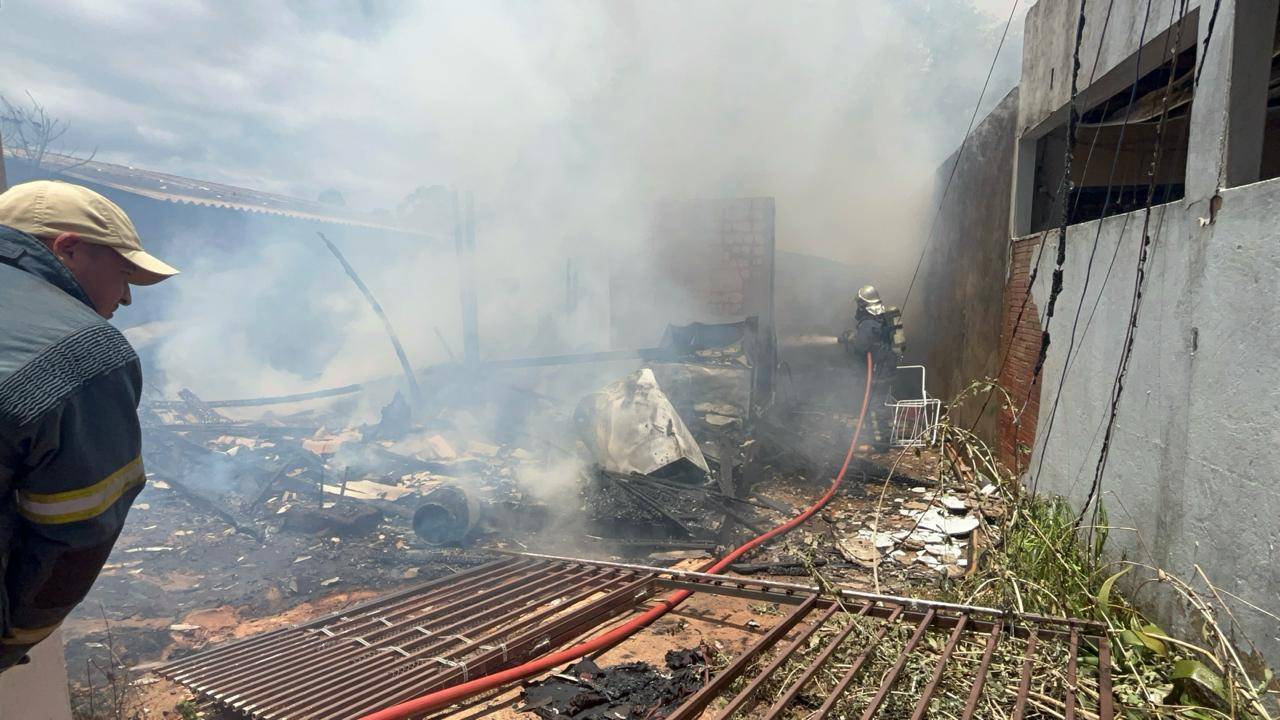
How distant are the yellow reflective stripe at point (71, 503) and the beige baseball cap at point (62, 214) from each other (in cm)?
55

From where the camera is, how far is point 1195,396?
3256mm

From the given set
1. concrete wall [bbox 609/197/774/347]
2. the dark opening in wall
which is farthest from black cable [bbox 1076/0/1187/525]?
concrete wall [bbox 609/197/774/347]

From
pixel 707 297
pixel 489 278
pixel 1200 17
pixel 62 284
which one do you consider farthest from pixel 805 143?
pixel 62 284

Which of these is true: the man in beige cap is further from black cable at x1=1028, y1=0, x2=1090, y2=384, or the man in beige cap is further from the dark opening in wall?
the dark opening in wall

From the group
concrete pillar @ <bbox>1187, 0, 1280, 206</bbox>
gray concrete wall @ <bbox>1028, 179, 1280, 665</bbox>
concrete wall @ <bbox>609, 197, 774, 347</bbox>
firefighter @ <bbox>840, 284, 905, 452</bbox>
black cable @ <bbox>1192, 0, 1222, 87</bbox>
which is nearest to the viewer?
gray concrete wall @ <bbox>1028, 179, 1280, 665</bbox>

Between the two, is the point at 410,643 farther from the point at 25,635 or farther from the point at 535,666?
the point at 25,635

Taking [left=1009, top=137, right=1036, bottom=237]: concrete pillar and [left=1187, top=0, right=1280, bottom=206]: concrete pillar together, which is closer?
[left=1187, top=0, right=1280, bottom=206]: concrete pillar

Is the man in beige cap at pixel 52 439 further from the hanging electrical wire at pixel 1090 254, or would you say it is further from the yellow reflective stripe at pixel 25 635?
A: the hanging electrical wire at pixel 1090 254

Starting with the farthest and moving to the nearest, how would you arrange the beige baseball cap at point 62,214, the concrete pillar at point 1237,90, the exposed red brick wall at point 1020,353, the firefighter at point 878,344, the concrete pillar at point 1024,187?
1. the firefighter at point 878,344
2. the concrete pillar at point 1024,187
3. the exposed red brick wall at point 1020,353
4. the concrete pillar at point 1237,90
5. the beige baseball cap at point 62,214

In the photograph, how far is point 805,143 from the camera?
1700cm

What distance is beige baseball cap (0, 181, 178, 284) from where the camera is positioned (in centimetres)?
165

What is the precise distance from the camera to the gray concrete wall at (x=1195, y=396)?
2.77 m

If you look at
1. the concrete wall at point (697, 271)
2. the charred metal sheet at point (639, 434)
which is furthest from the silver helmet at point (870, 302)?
the charred metal sheet at point (639, 434)

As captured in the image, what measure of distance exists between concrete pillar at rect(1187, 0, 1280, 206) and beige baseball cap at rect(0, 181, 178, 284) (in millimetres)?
4422
